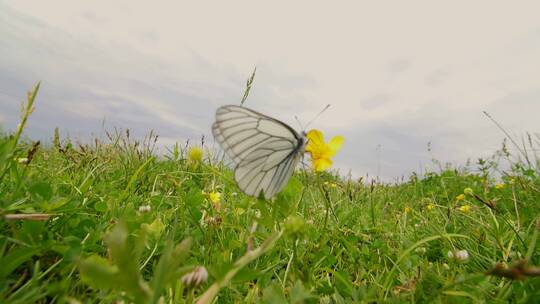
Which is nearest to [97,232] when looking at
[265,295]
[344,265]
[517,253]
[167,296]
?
[167,296]

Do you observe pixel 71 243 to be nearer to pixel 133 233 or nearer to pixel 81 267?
pixel 133 233

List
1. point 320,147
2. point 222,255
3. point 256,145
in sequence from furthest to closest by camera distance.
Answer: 1. point 256,145
2. point 320,147
3. point 222,255

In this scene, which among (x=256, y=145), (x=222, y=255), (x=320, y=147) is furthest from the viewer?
(x=256, y=145)

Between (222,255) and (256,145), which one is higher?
(256,145)

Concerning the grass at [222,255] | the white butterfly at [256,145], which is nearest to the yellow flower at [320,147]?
the white butterfly at [256,145]

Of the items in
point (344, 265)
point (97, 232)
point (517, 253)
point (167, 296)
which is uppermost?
point (517, 253)

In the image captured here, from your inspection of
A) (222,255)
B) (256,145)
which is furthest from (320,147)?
(222,255)

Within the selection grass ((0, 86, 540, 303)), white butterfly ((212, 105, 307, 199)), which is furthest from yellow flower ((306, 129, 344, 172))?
grass ((0, 86, 540, 303))

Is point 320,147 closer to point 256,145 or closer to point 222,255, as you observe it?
point 256,145
